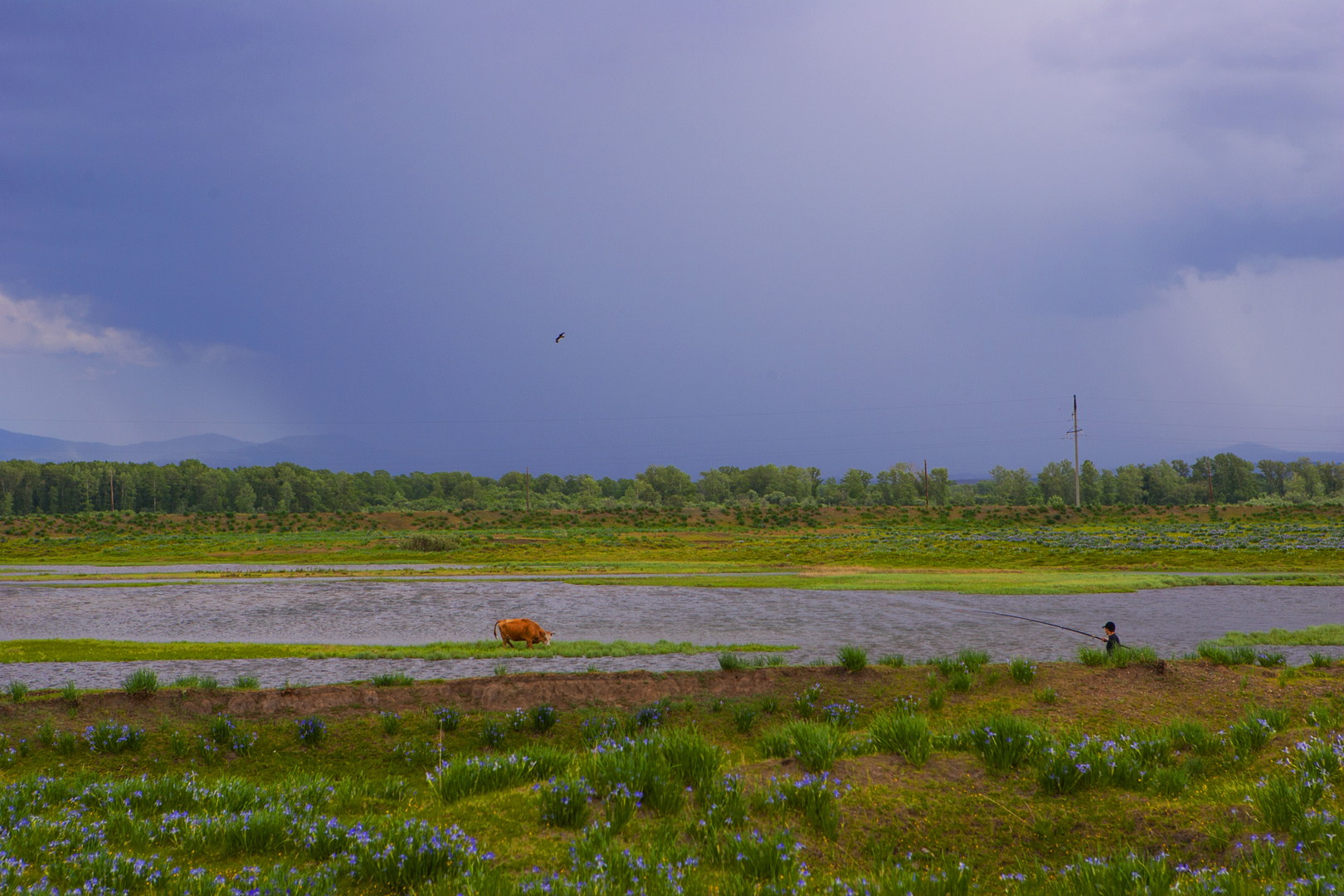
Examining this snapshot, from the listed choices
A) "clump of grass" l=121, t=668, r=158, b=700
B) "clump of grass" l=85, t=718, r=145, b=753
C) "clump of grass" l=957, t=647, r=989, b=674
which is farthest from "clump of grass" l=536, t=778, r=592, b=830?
"clump of grass" l=121, t=668, r=158, b=700

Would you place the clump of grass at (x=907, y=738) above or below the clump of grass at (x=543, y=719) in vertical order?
above

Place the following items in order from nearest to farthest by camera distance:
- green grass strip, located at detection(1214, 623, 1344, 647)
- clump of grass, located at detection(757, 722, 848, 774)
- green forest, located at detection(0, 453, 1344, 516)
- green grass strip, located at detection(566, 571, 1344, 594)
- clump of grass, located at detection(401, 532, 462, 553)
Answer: clump of grass, located at detection(757, 722, 848, 774) → green grass strip, located at detection(1214, 623, 1344, 647) → green grass strip, located at detection(566, 571, 1344, 594) → clump of grass, located at detection(401, 532, 462, 553) → green forest, located at detection(0, 453, 1344, 516)

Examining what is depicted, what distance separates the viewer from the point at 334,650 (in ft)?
62.1

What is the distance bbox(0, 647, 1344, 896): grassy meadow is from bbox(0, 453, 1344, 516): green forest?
5559 inches

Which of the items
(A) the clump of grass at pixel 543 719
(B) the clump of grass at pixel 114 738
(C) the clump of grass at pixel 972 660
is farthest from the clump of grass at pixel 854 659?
(B) the clump of grass at pixel 114 738

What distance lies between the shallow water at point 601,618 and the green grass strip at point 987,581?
1.60 metres

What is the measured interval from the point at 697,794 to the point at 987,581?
33.3 meters

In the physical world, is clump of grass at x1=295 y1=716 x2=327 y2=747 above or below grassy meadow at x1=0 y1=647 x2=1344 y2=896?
below

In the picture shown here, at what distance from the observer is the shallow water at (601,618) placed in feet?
55.1

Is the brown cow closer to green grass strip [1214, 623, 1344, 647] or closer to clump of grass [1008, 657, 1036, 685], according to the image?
clump of grass [1008, 657, 1036, 685]

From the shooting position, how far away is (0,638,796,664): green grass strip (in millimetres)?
17797

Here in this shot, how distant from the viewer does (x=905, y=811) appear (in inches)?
246

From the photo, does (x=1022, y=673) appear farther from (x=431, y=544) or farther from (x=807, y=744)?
(x=431, y=544)

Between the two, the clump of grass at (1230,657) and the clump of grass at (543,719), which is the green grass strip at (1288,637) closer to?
the clump of grass at (1230,657)
